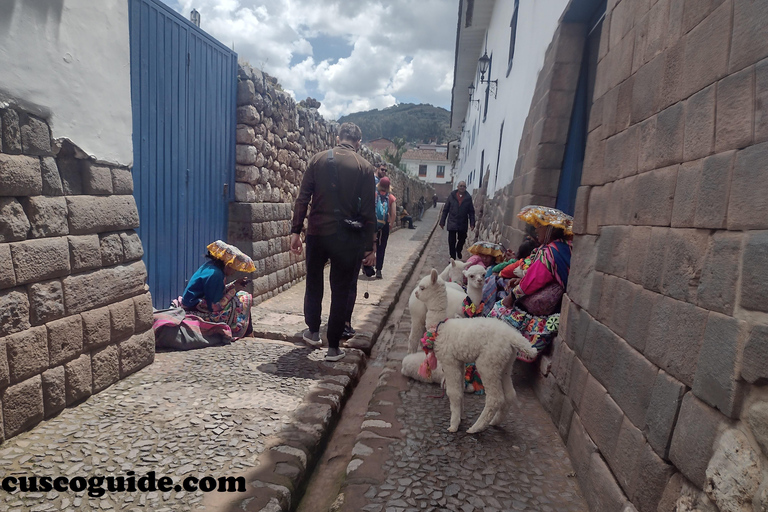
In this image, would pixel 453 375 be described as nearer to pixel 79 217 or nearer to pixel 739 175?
pixel 739 175

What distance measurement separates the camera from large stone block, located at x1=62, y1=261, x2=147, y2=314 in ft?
9.44

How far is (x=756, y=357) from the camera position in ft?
4.30

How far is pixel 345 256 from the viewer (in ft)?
13.3

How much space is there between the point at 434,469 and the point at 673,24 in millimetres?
2472

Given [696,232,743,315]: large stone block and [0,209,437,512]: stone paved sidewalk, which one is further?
[0,209,437,512]: stone paved sidewalk

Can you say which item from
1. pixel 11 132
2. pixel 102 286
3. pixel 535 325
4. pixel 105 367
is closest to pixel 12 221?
pixel 11 132

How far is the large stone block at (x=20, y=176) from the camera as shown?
242 centimetres

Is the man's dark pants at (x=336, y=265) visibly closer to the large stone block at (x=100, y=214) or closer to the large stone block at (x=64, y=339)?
the large stone block at (x=100, y=214)

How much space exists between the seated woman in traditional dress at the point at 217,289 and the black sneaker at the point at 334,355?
102 centimetres

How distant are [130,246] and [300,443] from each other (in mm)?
1948

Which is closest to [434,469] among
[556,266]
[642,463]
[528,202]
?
[642,463]

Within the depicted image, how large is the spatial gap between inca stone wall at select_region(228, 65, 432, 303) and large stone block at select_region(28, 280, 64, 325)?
2.99m

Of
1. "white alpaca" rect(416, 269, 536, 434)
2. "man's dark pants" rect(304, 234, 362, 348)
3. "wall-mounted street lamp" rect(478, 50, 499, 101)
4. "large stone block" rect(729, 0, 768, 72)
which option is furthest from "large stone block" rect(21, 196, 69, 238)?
"wall-mounted street lamp" rect(478, 50, 499, 101)

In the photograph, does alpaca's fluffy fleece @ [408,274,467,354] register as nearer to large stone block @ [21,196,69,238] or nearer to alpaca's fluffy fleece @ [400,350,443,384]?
alpaca's fluffy fleece @ [400,350,443,384]
